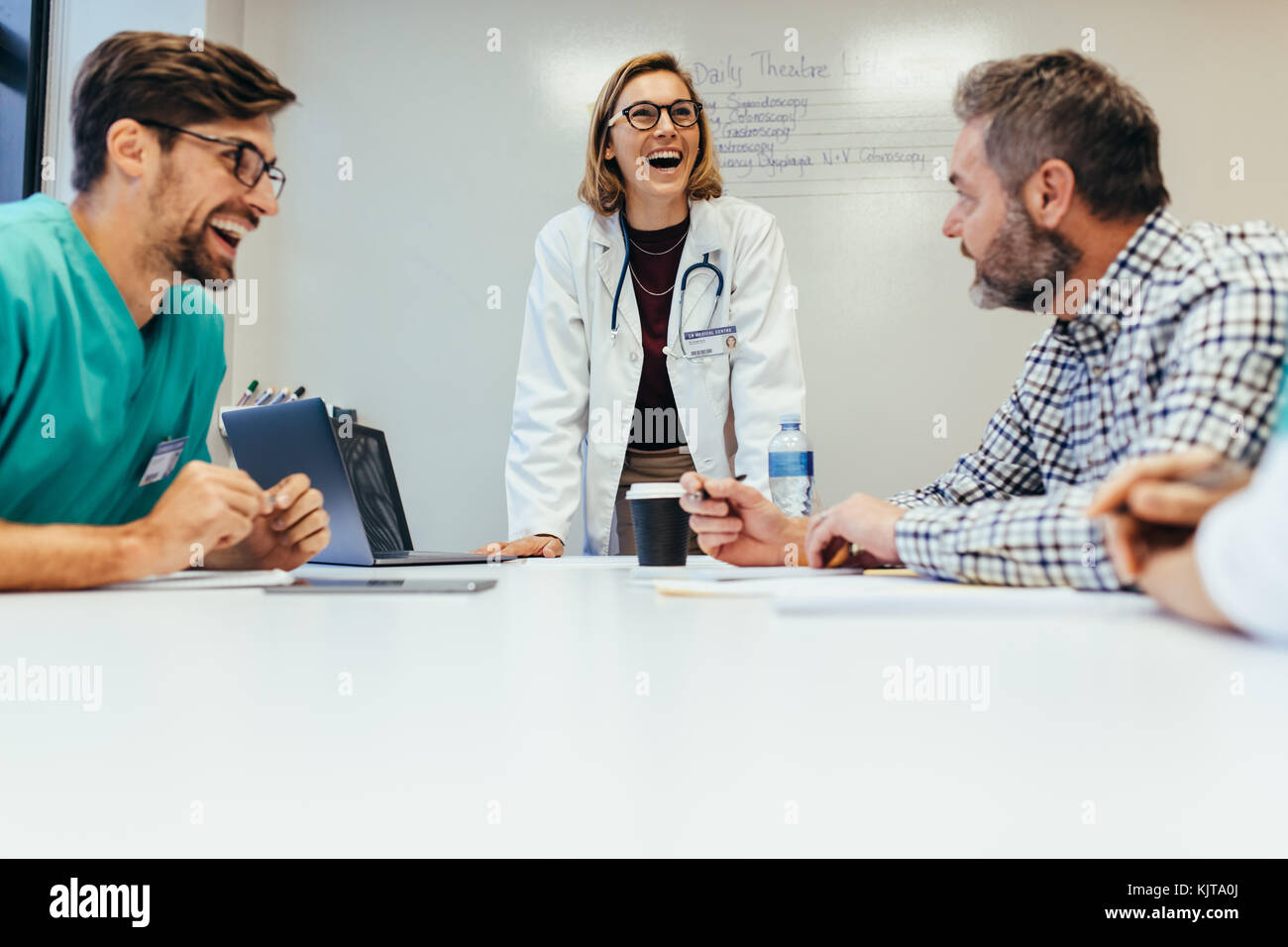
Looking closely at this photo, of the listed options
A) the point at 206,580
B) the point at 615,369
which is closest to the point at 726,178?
the point at 615,369

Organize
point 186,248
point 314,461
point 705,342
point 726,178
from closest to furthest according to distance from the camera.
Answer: point 186,248
point 314,461
point 705,342
point 726,178

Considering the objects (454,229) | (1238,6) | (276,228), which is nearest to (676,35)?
(454,229)

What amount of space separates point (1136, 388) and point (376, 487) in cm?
144

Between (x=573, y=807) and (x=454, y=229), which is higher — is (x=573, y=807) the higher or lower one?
the lower one

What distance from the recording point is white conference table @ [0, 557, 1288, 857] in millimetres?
267

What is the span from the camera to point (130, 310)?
1.02 meters

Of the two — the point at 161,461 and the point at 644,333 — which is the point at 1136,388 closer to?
the point at 161,461

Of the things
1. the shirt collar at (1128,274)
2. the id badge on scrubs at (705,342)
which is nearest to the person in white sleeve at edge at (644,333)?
the id badge on scrubs at (705,342)

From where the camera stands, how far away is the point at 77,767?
32 cm

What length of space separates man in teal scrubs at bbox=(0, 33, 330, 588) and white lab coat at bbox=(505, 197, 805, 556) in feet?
2.82

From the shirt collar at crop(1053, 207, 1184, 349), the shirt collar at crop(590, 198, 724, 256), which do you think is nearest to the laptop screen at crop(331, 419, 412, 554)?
the shirt collar at crop(590, 198, 724, 256)
